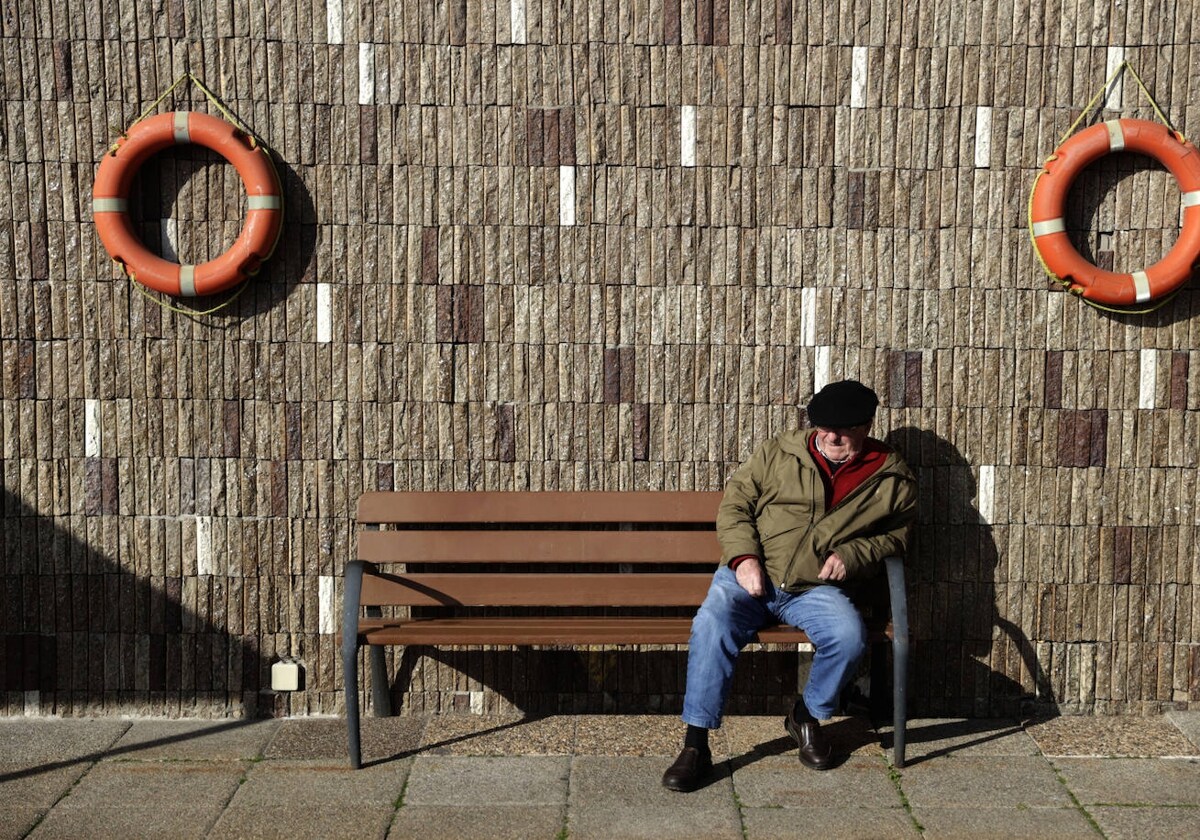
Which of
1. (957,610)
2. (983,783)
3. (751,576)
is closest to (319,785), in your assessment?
(751,576)

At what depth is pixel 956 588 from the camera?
14.6 feet

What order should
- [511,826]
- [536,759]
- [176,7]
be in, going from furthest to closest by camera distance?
[176,7], [536,759], [511,826]

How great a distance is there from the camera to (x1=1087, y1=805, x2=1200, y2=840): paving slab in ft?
11.2

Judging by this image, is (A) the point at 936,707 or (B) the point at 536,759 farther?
(A) the point at 936,707

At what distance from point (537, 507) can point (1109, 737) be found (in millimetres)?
2149

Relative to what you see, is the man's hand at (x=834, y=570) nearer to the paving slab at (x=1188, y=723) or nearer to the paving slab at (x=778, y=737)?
the paving slab at (x=778, y=737)

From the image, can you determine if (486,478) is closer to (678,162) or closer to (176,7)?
(678,162)

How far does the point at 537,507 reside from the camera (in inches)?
170

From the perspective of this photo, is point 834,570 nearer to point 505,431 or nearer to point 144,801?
point 505,431

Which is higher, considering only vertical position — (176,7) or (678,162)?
(176,7)

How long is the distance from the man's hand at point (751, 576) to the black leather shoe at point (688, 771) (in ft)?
1.76

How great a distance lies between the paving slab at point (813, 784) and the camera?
12.0 feet

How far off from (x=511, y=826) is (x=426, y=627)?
0.82 metres

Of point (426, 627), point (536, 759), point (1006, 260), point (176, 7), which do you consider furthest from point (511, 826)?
point (176, 7)
